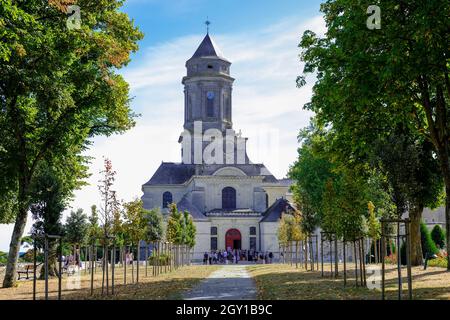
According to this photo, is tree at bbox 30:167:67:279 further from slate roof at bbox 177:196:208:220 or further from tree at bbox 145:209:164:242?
slate roof at bbox 177:196:208:220

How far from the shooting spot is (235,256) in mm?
73625

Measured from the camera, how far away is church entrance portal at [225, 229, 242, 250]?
269 feet

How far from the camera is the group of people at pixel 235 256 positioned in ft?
238

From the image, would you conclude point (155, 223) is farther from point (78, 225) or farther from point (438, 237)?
point (438, 237)

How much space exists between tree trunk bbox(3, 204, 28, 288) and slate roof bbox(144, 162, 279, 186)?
59.3m

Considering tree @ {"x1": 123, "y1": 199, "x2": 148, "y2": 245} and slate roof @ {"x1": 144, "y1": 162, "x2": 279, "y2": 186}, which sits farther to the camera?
slate roof @ {"x1": 144, "y1": 162, "x2": 279, "y2": 186}

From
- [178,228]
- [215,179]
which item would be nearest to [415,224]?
[178,228]

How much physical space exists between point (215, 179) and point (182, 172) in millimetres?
8807

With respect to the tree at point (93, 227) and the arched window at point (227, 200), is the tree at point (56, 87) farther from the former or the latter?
the arched window at point (227, 200)

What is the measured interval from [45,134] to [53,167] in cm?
→ 370

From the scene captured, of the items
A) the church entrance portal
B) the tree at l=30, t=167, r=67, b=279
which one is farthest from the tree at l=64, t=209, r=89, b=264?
the church entrance portal

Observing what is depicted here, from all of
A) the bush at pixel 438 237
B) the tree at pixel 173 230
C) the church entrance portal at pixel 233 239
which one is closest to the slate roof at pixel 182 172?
the church entrance portal at pixel 233 239

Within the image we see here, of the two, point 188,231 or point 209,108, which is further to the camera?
point 209,108

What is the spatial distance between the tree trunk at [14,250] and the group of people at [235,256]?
44409 millimetres
